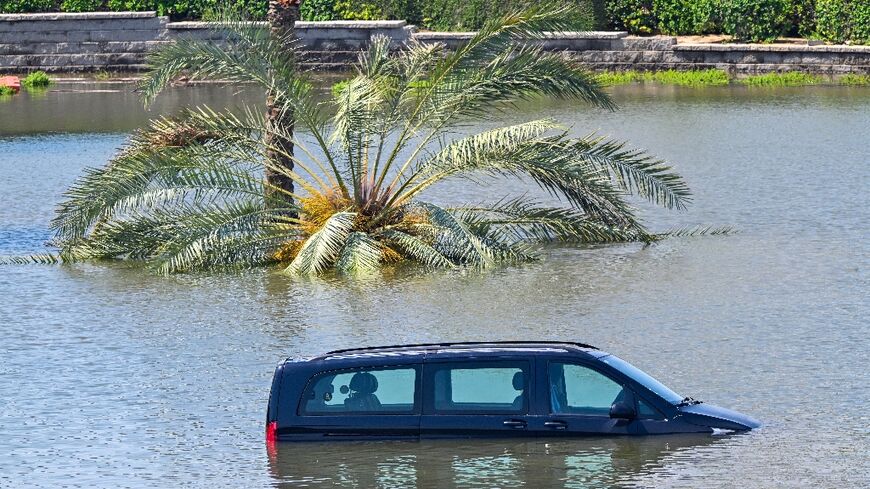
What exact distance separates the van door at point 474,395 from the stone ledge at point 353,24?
29139 mm

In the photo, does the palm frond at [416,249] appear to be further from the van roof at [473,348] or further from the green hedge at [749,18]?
the green hedge at [749,18]

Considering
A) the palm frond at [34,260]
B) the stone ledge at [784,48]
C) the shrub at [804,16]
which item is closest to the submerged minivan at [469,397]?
the palm frond at [34,260]

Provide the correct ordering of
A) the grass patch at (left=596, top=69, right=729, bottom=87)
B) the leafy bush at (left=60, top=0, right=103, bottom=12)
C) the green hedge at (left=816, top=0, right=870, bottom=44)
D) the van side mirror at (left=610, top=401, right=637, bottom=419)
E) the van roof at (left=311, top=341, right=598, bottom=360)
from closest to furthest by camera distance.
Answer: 1. the van side mirror at (left=610, top=401, right=637, bottom=419)
2. the van roof at (left=311, top=341, right=598, bottom=360)
3. the grass patch at (left=596, top=69, right=729, bottom=87)
4. the green hedge at (left=816, top=0, right=870, bottom=44)
5. the leafy bush at (left=60, top=0, right=103, bottom=12)

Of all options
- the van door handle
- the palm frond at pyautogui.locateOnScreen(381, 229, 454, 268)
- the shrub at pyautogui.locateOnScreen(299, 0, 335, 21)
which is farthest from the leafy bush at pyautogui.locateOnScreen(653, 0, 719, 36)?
the van door handle

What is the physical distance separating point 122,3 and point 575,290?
2957cm

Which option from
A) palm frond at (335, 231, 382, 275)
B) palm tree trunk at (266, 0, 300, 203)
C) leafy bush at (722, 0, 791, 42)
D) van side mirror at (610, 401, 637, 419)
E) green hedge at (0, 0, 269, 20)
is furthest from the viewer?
green hedge at (0, 0, 269, 20)

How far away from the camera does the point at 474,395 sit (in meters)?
12.9

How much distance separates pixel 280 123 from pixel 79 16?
22886mm

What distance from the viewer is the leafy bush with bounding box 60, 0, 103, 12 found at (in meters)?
46.3

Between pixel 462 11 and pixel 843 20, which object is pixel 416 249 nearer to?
pixel 843 20

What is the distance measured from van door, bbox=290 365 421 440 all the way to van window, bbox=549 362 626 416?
109cm

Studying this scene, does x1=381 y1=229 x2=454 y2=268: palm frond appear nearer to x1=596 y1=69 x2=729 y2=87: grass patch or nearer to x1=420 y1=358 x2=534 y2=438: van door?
x1=420 y1=358 x2=534 y2=438: van door

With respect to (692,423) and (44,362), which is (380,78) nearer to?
(44,362)

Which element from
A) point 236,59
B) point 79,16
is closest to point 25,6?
point 79,16
